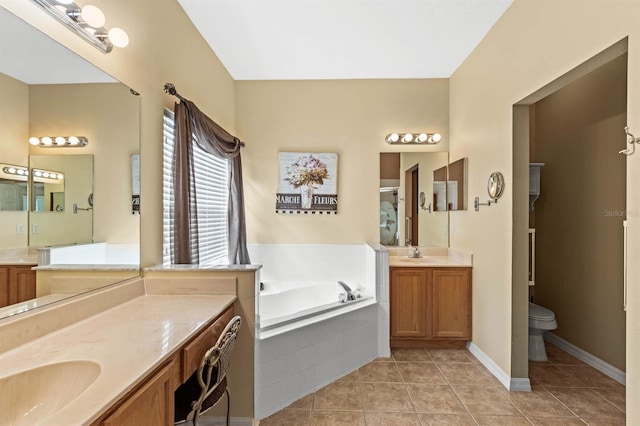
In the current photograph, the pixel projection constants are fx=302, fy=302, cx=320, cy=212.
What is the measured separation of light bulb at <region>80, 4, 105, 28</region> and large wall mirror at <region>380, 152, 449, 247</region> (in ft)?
9.26

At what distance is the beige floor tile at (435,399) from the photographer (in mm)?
2102

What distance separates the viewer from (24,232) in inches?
45.0

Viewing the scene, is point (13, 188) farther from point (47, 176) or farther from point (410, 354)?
point (410, 354)

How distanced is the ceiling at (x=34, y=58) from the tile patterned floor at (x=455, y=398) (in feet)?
7.21

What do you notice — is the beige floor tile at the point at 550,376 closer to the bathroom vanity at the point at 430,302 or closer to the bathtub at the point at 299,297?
the bathroom vanity at the point at 430,302

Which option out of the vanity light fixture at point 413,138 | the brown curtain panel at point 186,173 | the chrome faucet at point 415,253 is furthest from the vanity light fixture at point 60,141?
the chrome faucet at point 415,253

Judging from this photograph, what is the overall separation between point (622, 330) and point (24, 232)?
3.85m

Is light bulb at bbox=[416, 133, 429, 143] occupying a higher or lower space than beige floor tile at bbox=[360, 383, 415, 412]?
higher

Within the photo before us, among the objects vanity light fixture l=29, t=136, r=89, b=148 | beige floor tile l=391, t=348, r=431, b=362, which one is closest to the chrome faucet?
beige floor tile l=391, t=348, r=431, b=362

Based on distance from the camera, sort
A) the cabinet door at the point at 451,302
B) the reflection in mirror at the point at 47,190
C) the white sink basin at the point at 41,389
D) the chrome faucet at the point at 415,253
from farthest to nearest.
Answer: the chrome faucet at the point at 415,253, the cabinet door at the point at 451,302, the reflection in mirror at the point at 47,190, the white sink basin at the point at 41,389

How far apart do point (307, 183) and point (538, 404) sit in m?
2.82

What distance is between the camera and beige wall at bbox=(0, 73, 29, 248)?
1.08 metres

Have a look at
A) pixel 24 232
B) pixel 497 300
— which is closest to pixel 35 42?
pixel 24 232

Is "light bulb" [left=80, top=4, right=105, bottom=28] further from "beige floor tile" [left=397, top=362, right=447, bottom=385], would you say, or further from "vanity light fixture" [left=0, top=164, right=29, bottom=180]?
"beige floor tile" [left=397, top=362, right=447, bottom=385]
